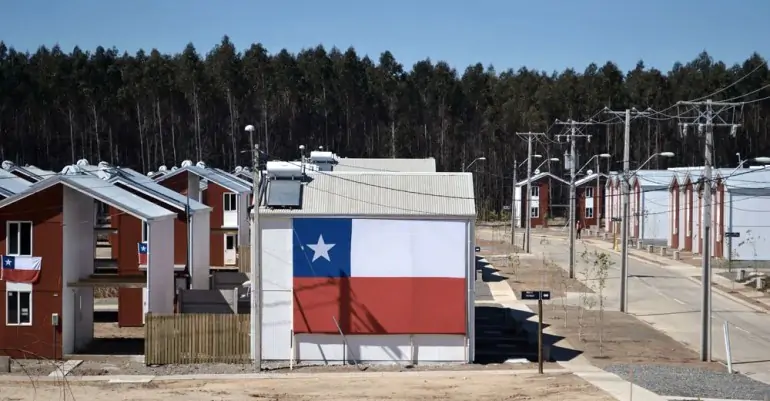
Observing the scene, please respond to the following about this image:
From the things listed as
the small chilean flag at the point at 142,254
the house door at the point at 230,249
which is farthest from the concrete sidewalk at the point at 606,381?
the house door at the point at 230,249

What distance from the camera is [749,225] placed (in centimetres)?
6412

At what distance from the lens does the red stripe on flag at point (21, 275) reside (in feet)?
108

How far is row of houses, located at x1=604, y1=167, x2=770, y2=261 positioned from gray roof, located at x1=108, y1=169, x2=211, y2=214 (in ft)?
78.0

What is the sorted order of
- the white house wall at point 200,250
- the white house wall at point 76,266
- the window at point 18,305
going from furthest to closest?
the white house wall at point 200,250 → the white house wall at point 76,266 → the window at point 18,305

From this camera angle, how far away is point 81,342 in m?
34.8

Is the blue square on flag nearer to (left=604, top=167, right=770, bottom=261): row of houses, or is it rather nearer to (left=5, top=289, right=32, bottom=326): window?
(left=5, top=289, right=32, bottom=326): window

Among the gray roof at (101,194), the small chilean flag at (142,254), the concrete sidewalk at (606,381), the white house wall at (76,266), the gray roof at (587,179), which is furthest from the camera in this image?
the gray roof at (587,179)

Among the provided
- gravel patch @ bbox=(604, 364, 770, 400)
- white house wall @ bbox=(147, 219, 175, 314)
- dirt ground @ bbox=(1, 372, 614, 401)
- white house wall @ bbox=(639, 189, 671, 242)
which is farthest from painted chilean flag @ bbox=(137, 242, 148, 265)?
white house wall @ bbox=(639, 189, 671, 242)

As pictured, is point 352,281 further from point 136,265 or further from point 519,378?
point 136,265

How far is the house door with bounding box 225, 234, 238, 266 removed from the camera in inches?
2425

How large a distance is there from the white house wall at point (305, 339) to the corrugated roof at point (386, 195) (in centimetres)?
94

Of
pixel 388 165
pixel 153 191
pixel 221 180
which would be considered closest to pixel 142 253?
pixel 153 191

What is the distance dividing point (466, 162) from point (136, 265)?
7537cm

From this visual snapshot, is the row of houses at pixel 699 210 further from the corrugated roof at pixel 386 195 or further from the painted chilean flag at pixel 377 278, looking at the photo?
the painted chilean flag at pixel 377 278
